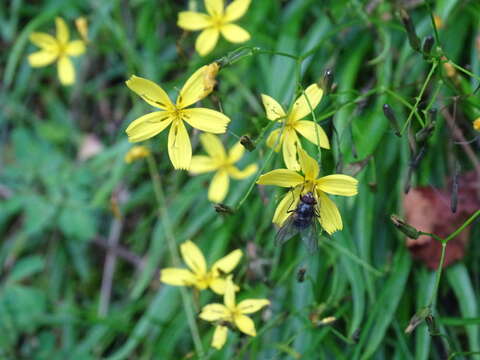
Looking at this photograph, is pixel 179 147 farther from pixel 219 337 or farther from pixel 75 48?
pixel 75 48

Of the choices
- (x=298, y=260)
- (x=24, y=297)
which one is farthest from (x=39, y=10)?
(x=298, y=260)

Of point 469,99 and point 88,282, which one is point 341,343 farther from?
point 88,282

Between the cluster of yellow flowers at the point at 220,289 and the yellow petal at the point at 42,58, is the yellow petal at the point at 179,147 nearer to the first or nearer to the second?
Answer: the cluster of yellow flowers at the point at 220,289

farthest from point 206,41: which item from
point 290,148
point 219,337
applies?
point 219,337

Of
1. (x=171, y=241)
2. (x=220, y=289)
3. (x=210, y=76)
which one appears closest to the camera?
(x=210, y=76)

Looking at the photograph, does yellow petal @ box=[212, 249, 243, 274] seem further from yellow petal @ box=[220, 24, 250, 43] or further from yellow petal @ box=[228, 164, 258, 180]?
yellow petal @ box=[220, 24, 250, 43]
